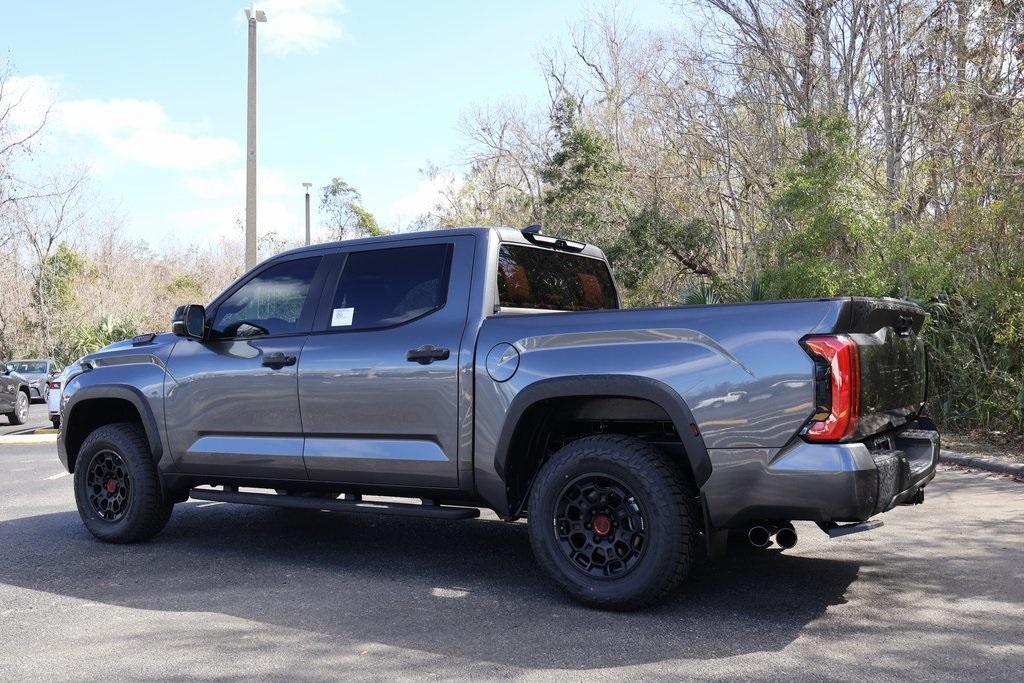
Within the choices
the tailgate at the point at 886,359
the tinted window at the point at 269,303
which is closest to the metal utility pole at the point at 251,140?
the tinted window at the point at 269,303

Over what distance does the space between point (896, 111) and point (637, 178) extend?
9.45 metres

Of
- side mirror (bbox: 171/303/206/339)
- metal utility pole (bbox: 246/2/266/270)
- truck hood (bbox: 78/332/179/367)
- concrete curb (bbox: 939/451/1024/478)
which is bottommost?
concrete curb (bbox: 939/451/1024/478)

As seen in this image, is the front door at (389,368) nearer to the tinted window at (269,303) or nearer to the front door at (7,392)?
the tinted window at (269,303)

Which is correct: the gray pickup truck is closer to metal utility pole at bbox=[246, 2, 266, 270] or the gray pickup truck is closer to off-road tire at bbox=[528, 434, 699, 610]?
off-road tire at bbox=[528, 434, 699, 610]

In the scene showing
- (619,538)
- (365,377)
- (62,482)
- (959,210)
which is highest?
(959,210)

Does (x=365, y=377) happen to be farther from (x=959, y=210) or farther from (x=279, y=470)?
(x=959, y=210)

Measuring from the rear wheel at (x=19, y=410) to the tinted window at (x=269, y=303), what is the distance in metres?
16.5

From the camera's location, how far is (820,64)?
71.6 ft

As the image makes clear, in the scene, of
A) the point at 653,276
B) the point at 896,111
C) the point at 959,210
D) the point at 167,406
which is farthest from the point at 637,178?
the point at 167,406

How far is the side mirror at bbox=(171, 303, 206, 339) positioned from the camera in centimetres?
626

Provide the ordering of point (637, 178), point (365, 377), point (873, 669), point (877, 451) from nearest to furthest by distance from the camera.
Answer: point (873, 669) < point (877, 451) < point (365, 377) < point (637, 178)

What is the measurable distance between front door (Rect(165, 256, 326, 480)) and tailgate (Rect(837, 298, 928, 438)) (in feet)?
10.3

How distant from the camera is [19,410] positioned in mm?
20922

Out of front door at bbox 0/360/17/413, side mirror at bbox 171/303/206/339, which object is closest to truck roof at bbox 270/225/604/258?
side mirror at bbox 171/303/206/339
